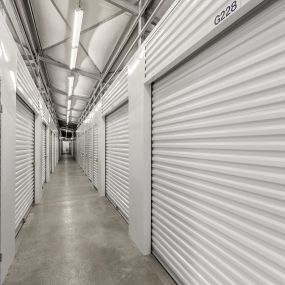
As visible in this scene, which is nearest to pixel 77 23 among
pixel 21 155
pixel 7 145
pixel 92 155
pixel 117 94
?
pixel 117 94

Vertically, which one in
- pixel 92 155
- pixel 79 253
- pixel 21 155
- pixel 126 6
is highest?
pixel 126 6

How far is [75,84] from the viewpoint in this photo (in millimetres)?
7195

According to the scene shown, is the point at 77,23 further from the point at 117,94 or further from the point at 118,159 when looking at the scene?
the point at 118,159

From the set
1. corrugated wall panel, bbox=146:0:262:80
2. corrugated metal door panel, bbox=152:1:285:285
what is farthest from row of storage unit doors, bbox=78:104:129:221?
corrugated metal door panel, bbox=152:1:285:285

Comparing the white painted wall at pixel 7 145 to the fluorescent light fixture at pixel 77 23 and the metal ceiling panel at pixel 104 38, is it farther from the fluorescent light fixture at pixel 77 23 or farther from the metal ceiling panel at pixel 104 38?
the metal ceiling panel at pixel 104 38

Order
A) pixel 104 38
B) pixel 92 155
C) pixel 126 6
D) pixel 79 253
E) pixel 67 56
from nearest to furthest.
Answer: pixel 79 253 < pixel 126 6 < pixel 104 38 < pixel 67 56 < pixel 92 155

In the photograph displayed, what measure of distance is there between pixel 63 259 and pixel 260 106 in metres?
2.83

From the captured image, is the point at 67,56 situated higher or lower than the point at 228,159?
higher

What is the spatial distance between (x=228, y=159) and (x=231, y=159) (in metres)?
0.03

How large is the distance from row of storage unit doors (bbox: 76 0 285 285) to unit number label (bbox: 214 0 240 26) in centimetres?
12

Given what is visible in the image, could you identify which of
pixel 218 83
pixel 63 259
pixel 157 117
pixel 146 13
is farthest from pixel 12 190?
pixel 146 13

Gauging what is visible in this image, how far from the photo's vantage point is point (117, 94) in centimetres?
411

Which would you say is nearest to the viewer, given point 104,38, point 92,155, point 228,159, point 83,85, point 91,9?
point 228,159

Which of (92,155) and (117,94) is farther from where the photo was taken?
(92,155)
